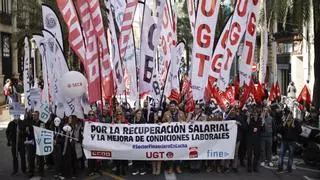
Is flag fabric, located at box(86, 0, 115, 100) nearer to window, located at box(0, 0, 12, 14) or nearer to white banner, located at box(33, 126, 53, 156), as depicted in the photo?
white banner, located at box(33, 126, 53, 156)

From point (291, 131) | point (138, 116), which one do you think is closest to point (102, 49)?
point (138, 116)

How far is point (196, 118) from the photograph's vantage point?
13438 millimetres

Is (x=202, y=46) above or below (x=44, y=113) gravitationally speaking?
above

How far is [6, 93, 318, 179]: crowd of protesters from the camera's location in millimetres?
13094

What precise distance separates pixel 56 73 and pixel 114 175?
3.01 meters

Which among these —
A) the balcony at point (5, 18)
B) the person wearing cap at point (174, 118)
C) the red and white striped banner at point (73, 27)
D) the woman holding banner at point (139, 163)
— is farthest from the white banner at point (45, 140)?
the balcony at point (5, 18)

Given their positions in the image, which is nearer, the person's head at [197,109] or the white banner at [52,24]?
the person's head at [197,109]

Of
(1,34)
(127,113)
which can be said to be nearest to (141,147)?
(127,113)

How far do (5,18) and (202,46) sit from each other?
27.8 meters

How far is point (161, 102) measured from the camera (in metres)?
15.5

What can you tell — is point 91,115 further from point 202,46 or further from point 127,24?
point 202,46

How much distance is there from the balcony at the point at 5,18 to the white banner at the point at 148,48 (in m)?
25.2

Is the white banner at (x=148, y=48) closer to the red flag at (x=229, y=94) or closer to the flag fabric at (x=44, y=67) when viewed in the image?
the flag fabric at (x=44, y=67)

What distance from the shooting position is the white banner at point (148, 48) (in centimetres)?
1449
